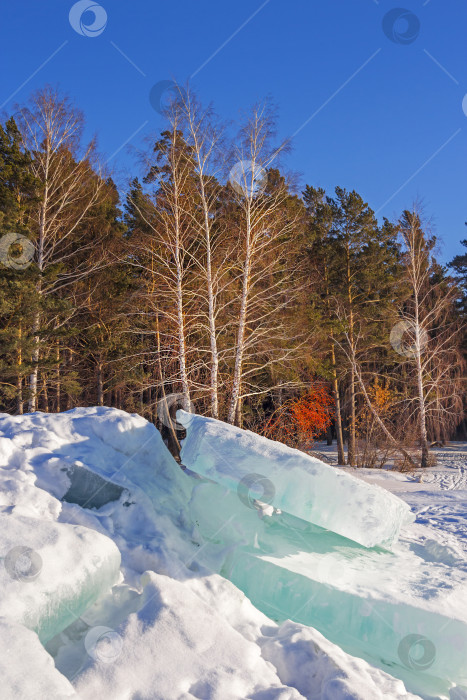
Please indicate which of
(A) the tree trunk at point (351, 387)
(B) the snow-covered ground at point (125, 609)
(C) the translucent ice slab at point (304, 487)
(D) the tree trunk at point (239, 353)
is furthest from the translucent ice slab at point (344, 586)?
(A) the tree trunk at point (351, 387)

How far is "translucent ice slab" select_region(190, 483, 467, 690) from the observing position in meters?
3.62

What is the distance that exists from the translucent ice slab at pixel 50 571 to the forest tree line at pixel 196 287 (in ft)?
21.3

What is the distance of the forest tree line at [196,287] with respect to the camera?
10500 millimetres

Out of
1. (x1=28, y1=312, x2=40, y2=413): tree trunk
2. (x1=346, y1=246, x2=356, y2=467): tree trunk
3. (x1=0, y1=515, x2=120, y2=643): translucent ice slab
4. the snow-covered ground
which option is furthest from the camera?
(x1=346, y1=246, x2=356, y2=467): tree trunk

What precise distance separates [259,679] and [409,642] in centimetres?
165

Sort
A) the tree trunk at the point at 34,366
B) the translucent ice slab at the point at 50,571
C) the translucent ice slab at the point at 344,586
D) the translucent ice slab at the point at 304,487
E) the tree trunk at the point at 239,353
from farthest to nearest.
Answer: the tree trunk at the point at 34,366 → the tree trunk at the point at 239,353 → the translucent ice slab at the point at 304,487 → the translucent ice slab at the point at 344,586 → the translucent ice slab at the point at 50,571

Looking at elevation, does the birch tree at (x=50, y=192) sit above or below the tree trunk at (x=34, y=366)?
above

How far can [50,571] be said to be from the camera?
9.36 feet

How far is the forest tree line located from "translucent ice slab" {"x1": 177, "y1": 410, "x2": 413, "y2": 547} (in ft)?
16.5

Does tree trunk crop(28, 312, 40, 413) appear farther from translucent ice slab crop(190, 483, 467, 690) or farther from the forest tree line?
translucent ice slab crop(190, 483, 467, 690)

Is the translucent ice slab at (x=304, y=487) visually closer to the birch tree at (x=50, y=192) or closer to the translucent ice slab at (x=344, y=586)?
the translucent ice slab at (x=344, y=586)

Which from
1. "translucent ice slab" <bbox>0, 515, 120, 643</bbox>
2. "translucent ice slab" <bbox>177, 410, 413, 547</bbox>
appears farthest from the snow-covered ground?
"translucent ice slab" <bbox>177, 410, 413, 547</bbox>

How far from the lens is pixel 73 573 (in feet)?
9.59

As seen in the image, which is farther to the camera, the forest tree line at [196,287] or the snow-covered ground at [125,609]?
the forest tree line at [196,287]
